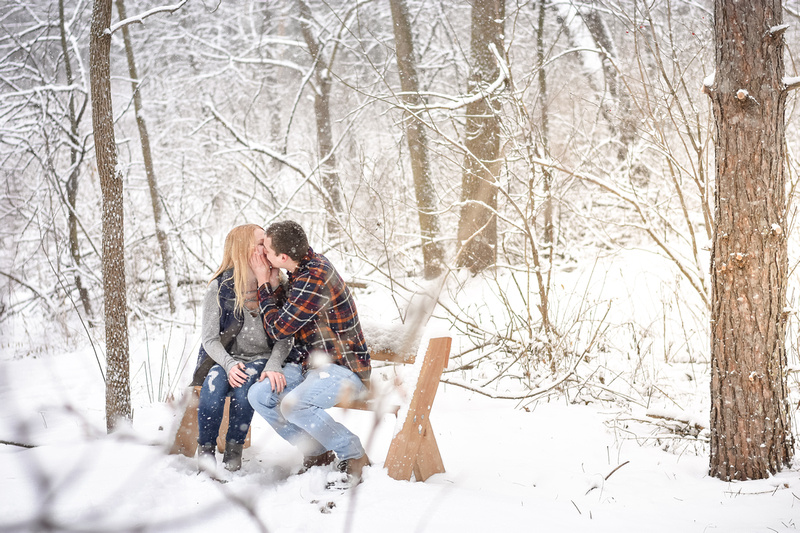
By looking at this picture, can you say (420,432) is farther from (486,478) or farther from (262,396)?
(262,396)

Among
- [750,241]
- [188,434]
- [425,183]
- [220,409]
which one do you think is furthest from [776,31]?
[425,183]

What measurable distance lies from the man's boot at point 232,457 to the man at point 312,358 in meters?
0.26

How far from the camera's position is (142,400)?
4730 millimetres

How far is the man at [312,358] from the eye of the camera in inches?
113

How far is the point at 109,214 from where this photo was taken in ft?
11.6

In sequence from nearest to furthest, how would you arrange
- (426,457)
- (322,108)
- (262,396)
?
(426,457)
(262,396)
(322,108)

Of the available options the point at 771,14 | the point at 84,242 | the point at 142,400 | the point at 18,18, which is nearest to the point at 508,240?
the point at 142,400

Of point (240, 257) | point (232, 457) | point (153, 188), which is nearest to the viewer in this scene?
point (232, 457)

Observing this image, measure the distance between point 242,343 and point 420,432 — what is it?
1.15 m

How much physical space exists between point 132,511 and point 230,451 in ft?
2.59

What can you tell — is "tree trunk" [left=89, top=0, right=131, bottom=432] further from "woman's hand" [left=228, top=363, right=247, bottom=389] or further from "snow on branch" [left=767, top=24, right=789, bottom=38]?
"snow on branch" [left=767, top=24, right=789, bottom=38]

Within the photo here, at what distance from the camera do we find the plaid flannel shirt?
2959mm

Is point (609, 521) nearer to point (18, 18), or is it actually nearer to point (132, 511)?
point (132, 511)

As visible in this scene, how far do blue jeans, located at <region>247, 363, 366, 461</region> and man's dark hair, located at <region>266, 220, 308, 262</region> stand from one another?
1.98 ft
